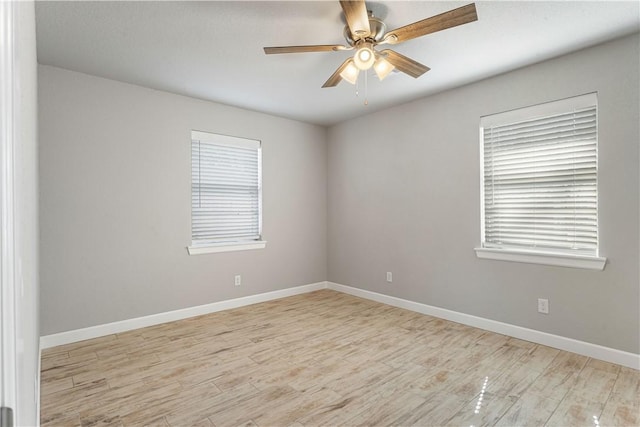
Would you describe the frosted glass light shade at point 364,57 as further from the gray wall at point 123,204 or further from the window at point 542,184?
the gray wall at point 123,204

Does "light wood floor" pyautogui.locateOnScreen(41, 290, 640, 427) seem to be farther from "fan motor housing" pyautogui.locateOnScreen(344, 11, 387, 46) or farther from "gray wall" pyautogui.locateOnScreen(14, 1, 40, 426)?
"fan motor housing" pyautogui.locateOnScreen(344, 11, 387, 46)

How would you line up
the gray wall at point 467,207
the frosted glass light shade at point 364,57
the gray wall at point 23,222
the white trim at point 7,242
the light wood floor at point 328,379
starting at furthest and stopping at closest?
the gray wall at point 467,207 < the frosted glass light shade at point 364,57 < the light wood floor at point 328,379 < the gray wall at point 23,222 < the white trim at point 7,242

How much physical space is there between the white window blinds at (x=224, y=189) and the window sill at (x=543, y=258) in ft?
9.25

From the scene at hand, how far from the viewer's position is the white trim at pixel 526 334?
2.59 meters

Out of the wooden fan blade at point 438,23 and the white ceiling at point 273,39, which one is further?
the white ceiling at point 273,39

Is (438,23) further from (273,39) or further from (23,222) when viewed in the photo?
(23,222)

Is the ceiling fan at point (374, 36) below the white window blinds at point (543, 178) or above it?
above

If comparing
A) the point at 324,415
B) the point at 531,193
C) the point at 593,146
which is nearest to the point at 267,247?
the point at 324,415

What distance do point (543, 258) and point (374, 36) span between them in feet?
7.90

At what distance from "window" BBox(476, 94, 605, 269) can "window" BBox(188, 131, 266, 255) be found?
9.12ft

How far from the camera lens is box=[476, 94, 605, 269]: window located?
108 inches

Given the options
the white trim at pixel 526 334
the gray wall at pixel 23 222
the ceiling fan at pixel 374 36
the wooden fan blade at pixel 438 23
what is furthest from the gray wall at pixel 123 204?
the wooden fan blade at pixel 438 23

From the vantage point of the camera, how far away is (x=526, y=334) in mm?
3078

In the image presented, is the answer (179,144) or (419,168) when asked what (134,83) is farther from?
(419,168)
